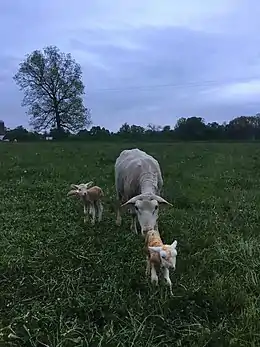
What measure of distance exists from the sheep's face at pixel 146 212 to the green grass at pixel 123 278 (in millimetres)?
516

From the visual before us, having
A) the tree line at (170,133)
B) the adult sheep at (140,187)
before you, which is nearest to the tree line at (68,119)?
the tree line at (170,133)

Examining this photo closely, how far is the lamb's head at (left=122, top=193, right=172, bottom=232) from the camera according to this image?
6662mm

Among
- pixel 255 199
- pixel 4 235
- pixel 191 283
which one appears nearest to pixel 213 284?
pixel 191 283

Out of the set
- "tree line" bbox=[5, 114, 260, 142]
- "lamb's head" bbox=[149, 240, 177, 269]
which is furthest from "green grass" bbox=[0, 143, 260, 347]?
"tree line" bbox=[5, 114, 260, 142]

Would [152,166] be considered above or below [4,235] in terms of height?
above

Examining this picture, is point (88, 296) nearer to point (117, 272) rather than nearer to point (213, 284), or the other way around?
point (117, 272)

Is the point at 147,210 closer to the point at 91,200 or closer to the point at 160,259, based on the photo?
the point at 160,259

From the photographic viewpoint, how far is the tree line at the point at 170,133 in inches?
1959

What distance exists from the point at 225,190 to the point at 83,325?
8.78 metres

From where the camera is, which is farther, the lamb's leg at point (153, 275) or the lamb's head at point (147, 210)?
the lamb's head at point (147, 210)

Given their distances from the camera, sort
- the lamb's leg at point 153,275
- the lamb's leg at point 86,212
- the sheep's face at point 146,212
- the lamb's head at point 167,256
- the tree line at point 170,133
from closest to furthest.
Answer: the lamb's head at point 167,256
the lamb's leg at point 153,275
the sheep's face at point 146,212
the lamb's leg at point 86,212
the tree line at point 170,133

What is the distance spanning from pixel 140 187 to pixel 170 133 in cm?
4672

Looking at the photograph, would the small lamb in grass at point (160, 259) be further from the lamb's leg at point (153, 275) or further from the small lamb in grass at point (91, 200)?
the small lamb in grass at point (91, 200)

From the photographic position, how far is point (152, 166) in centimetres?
921
